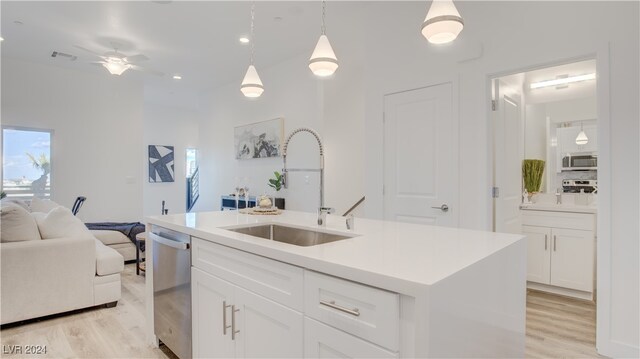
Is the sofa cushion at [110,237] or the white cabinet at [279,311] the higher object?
the white cabinet at [279,311]

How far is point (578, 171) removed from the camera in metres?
3.92

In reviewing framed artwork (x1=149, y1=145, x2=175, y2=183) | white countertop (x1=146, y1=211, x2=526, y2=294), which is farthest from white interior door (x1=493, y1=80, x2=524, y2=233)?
framed artwork (x1=149, y1=145, x2=175, y2=183)

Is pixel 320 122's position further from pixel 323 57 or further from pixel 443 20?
pixel 443 20

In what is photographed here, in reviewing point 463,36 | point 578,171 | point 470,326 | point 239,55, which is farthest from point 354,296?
point 239,55

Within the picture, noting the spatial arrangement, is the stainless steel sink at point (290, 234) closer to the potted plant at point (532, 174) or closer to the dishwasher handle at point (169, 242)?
the dishwasher handle at point (169, 242)

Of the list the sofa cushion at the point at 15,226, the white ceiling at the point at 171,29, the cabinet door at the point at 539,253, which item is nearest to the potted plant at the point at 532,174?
the cabinet door at the point at 539,253

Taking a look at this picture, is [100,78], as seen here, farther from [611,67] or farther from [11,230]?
[611,67]

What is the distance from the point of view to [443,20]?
166cm

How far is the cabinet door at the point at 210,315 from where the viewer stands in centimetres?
163

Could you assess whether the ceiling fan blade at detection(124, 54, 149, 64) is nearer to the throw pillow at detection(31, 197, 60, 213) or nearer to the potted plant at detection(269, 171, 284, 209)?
the throw pillow at detection(31, 197, 60, 213)

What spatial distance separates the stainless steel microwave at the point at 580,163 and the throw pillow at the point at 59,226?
5.13m

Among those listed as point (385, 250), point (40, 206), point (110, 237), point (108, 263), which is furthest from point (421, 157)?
point (40, 206)

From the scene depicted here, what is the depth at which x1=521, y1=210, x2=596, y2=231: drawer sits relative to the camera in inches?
129

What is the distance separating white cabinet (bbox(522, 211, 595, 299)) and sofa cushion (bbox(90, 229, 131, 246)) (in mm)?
5064
